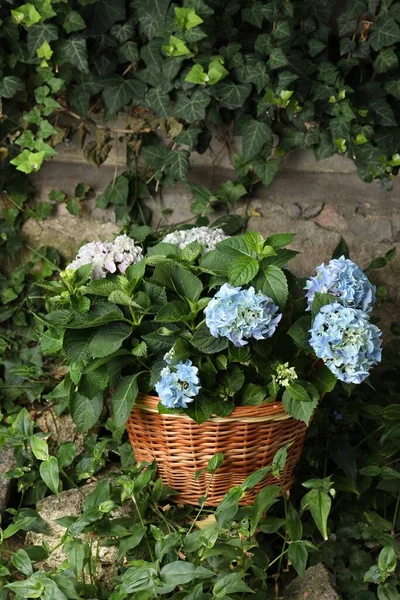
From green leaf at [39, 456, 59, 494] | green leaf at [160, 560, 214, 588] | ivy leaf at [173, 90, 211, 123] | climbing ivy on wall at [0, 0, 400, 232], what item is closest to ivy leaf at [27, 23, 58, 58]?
climbing ivy on wall at [0, 0, 400, 232]

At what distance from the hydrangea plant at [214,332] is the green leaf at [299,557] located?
30 centimetres

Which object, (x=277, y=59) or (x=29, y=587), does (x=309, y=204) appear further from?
(x=29, y=587)

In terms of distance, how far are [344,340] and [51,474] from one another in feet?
2.55

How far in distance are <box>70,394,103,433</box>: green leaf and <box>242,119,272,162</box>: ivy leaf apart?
1.09 meters

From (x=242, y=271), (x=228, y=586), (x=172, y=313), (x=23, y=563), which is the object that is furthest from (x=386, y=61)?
(x=23, y=563)

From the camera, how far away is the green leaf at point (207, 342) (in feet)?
5.90

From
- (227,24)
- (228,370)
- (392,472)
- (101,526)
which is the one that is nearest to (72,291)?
(228,370)

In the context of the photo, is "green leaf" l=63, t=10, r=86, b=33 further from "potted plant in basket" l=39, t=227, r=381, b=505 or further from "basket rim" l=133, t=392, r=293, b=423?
"basket rim" l=133, t=392, r=293, b=423

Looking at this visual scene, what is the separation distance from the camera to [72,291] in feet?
6.21

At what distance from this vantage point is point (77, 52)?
2578 millimetres

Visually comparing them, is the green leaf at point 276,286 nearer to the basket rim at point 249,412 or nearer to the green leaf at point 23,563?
the basket rim at point 249,412

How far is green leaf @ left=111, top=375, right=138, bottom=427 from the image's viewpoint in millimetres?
1854

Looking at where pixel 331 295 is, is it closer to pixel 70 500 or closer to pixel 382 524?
pixel 382 524

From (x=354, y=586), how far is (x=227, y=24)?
1.77m
